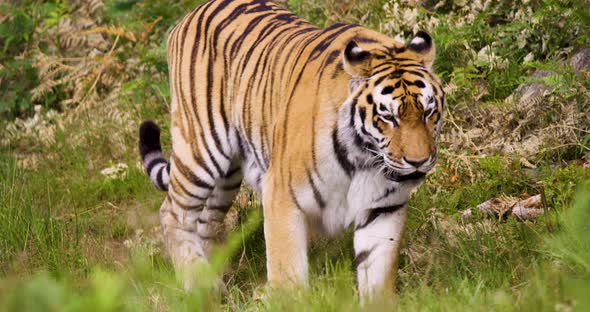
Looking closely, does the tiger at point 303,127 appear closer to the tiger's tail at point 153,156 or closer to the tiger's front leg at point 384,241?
the tiger's front leg at point 384,241

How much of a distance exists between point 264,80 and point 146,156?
1375mm

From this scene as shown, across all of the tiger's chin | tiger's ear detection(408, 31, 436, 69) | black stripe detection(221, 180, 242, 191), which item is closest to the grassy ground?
black stripe detection(221, 180, 242, 191)

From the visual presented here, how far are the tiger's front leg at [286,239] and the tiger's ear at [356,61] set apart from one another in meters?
0.60

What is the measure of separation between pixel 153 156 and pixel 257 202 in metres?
0.71

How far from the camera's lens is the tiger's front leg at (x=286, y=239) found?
396 cm

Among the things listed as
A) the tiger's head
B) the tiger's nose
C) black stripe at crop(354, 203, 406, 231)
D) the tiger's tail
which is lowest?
the tiger's tail

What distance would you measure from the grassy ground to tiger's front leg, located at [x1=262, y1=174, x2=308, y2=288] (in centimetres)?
10

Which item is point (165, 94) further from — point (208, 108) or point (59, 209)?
point (208, 108)

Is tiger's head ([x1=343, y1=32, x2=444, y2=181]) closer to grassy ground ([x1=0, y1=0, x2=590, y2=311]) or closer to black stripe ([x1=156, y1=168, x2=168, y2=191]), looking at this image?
grassy ground ([x1=0, y1=0, x2=590, y2=311])

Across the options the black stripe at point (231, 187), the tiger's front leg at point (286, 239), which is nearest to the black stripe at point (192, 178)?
the black stripe at point (231, 187)

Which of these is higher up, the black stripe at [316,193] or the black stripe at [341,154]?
the black stripe at [341,154]

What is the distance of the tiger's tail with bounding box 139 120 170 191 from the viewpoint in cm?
553

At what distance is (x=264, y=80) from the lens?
4.57 metres

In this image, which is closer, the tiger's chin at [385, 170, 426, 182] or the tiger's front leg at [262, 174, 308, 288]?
the tiger's chin at [385, 170, 426, 182]
